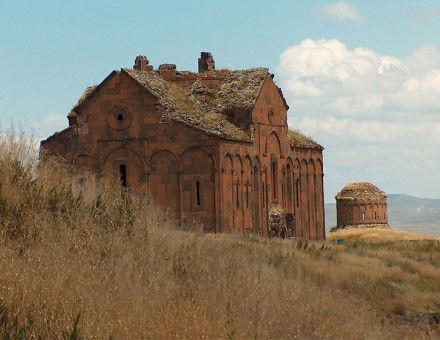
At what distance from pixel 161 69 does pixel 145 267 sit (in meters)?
24.9

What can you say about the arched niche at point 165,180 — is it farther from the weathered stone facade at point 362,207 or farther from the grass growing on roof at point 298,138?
the weathered stone facade at point 362,207

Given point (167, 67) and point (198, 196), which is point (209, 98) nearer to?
point (167, 67)

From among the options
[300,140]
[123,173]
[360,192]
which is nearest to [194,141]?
[123,173]

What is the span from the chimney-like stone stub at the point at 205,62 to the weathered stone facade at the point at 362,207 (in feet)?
84.9

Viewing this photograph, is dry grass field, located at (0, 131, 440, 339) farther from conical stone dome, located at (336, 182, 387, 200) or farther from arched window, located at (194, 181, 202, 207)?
conical stone dome, located at (336, 182, 387, 200)

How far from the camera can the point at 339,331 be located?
13.8 m

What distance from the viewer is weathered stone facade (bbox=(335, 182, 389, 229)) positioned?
2470 inches

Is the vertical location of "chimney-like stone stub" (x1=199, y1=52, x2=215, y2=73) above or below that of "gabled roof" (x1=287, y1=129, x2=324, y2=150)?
above

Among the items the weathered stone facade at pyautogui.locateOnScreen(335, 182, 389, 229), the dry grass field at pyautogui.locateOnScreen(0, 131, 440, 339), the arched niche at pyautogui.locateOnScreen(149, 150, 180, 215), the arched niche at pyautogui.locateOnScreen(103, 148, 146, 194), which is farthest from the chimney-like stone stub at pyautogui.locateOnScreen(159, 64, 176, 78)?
the weathered stone facade at pyautogui.locateOnScreen(335, 182, 389, 229)

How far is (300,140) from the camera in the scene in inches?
1662

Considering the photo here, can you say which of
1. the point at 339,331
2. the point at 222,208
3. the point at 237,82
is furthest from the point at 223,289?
the point at 237,82

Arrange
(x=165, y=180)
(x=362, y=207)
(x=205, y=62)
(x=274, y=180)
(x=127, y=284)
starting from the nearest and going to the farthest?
(x=127, y=284) → (x=165, y=180) → (x=274, y=180) → (x=205, y=62) → (x=362, y=207)

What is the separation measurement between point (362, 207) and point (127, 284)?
51183 mm

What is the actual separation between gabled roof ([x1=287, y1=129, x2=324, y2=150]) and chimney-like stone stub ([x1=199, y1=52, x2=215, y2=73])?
16.9 ft
